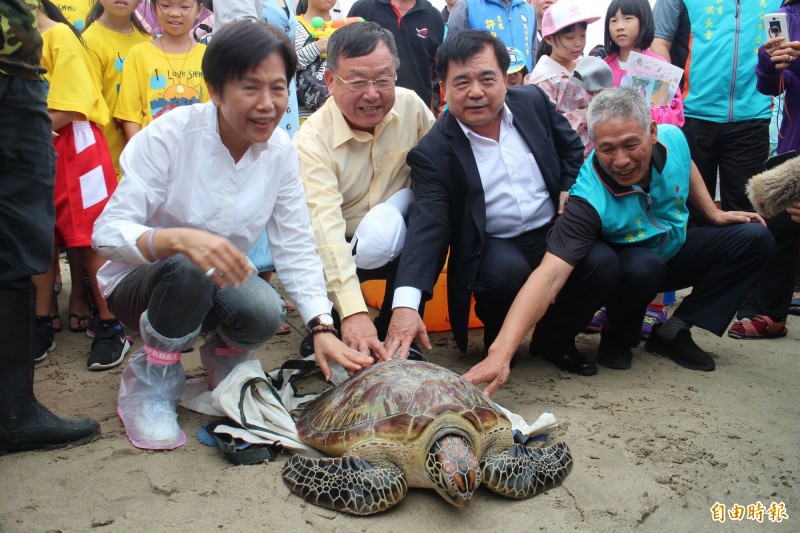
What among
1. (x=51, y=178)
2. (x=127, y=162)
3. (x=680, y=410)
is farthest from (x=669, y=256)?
(x=51, y=178)

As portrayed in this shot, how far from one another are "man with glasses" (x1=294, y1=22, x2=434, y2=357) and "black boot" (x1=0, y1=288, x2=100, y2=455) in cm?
103

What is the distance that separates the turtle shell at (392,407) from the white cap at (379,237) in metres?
0.79

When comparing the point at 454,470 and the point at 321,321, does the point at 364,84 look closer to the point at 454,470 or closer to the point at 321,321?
the point at 321,321

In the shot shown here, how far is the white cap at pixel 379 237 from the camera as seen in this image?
294 cm

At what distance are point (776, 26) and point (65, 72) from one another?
3404mm

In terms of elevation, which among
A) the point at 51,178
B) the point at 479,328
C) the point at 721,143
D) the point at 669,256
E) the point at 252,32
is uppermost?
the point at 252,32

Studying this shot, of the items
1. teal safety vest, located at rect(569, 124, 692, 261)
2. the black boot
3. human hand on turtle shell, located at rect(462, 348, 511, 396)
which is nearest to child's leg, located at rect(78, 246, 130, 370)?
the black boot

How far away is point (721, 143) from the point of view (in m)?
4.23

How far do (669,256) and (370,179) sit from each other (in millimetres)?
1426

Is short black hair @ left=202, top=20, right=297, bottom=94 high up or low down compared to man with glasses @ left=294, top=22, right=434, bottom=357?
up

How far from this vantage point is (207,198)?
226cm

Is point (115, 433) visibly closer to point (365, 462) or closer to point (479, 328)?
point (365, 462)

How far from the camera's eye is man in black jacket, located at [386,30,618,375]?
287 centimetres

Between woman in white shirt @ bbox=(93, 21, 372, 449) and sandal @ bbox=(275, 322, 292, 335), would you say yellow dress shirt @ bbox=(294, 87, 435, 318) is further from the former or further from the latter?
sandal @ bbox=(275, 322, 292, 335)
